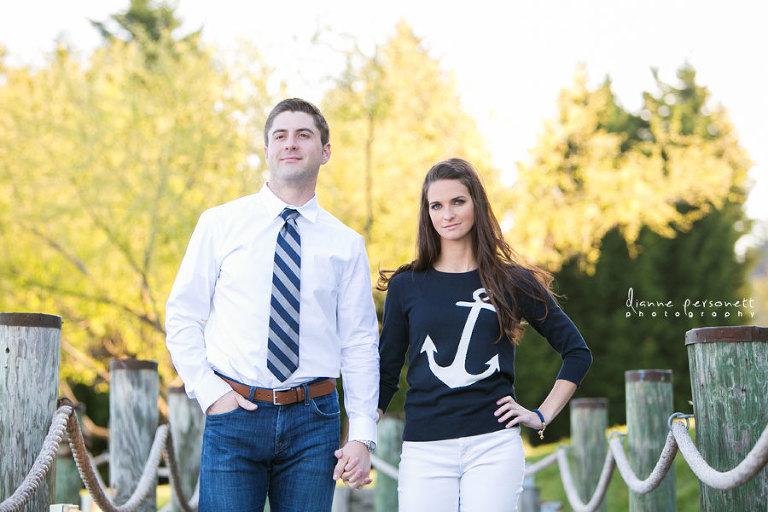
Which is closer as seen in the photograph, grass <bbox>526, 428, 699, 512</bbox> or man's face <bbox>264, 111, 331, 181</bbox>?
man's face <bbox>264, 111, 331, 181</bbox>

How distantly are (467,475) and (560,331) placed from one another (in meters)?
0.72

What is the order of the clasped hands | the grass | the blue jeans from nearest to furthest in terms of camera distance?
the blue jeans → the clasped hands → the grass

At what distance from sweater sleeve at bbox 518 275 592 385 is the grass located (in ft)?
12.5

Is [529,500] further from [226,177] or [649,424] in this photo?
[226,177]

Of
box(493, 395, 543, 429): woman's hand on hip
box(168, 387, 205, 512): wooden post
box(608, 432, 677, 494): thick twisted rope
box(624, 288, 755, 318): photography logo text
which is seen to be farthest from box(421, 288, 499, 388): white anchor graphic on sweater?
box(624, 288, 755, 318): photography logo text

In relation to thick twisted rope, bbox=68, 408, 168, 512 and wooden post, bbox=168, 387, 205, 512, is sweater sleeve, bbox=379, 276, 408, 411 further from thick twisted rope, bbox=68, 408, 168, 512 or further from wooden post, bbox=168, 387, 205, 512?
wooden post, bbox=168, 387, 205, 512

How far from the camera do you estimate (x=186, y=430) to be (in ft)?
20.6

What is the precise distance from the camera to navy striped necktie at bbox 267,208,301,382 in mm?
2910

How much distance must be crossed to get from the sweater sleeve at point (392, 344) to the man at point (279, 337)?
13 centimetres

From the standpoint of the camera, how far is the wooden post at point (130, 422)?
520cm

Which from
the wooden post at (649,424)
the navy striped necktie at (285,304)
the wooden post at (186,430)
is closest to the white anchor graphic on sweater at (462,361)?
the navy striped necktie at (285,304)

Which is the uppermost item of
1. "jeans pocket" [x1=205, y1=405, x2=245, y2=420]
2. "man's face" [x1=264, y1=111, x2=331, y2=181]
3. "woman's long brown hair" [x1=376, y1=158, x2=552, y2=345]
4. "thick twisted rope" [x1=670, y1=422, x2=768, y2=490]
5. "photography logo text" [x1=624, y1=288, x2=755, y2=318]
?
"photography logo text" [x1=624, y1=288, x2=755, y2=318]

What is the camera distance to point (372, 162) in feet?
44.2

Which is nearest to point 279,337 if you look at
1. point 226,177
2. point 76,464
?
point 76,464
